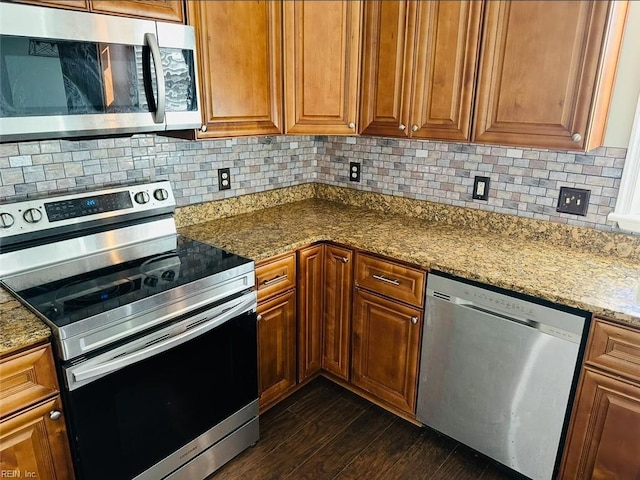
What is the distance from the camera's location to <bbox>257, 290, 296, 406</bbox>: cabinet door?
1920 millimetres

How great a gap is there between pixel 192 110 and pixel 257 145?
2.37 ft

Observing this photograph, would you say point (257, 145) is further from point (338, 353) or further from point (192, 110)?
point (338, 353)

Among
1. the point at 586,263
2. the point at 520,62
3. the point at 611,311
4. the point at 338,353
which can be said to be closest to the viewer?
the point at 611,311

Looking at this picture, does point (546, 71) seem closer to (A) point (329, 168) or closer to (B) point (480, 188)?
(B) point (480, 188)

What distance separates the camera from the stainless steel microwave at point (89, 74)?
1.22 m

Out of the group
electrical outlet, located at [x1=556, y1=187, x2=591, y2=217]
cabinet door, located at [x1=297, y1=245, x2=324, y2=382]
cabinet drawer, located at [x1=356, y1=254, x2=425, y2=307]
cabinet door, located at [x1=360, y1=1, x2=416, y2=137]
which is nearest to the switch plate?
electrical outlet, located at [x1=556, y1=187, x2=591, y2=217]

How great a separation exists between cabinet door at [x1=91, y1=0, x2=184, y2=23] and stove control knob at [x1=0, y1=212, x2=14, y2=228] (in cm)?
72

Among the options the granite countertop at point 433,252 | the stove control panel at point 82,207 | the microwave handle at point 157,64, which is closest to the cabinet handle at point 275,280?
the granite countertop at point 433,252

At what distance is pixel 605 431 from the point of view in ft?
4.77

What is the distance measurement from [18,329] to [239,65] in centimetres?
124

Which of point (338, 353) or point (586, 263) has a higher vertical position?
point (586, 263)

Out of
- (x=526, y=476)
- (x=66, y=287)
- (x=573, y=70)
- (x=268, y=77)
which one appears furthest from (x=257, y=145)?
(x=526, y=476)

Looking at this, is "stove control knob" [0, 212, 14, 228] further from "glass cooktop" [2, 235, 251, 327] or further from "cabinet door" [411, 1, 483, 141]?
"cabinet door" [411, 1, 483, 141]

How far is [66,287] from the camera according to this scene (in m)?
1.45
